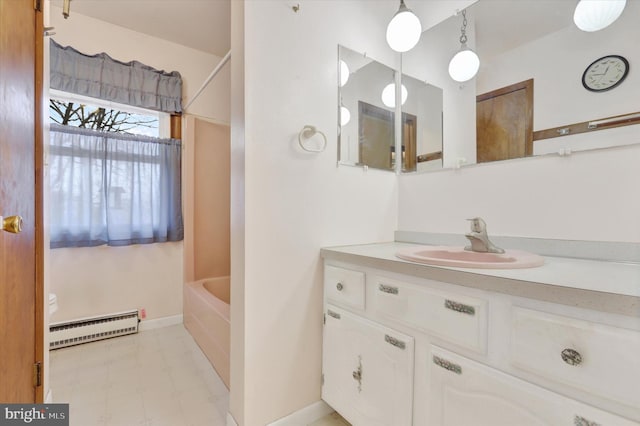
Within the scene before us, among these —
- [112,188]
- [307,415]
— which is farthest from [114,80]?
Answer: [307,415]

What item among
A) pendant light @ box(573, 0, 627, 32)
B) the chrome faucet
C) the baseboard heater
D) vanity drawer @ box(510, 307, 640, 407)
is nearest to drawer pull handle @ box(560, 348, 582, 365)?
vanity drawer @ box(510, 307, 640, 407)

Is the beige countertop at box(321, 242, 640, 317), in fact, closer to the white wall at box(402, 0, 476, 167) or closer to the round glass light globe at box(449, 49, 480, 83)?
the white wall at box(402, 0, 476, 167)

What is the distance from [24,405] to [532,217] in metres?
2.16

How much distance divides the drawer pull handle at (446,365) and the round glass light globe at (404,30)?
5.25 ft

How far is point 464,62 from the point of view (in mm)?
1552

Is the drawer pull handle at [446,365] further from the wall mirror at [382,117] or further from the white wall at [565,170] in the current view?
the wall mirror at [382,117]

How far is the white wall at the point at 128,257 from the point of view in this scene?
7.58 ft

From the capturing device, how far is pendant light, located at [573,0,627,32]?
108 cm

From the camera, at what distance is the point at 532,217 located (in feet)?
4.23

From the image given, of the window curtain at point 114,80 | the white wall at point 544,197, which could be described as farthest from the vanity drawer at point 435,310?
the window curtain at point 114,80

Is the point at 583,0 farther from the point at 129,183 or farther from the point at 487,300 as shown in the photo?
the point at 129,183

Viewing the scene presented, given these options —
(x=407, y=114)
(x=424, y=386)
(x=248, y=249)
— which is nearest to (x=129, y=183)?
(x=248, y=249)

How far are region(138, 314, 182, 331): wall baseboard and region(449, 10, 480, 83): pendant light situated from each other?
10.1 feet

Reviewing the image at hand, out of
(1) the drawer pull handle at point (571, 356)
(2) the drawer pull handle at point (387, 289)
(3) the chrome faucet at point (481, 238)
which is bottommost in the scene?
(1) the drawer pull handle at point (571, 356)
